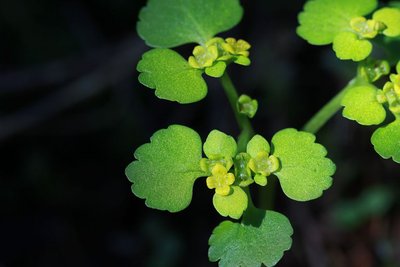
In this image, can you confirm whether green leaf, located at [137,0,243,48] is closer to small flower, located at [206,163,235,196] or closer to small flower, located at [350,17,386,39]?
small flower, located at [350,17,386,39]

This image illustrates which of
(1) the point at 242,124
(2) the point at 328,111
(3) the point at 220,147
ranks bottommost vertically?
(2) the point at 328,111

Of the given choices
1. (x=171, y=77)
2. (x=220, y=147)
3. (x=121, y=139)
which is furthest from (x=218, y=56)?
(x=121, y=139)

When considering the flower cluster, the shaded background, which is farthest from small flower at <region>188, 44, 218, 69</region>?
the shaded background

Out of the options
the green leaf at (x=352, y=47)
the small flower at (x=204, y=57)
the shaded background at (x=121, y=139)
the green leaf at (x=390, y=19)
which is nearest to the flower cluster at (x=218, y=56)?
the small flower at (x=204, y=57)

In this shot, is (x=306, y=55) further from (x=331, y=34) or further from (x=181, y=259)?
(x=331, y=34)

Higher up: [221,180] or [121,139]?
[221,180]

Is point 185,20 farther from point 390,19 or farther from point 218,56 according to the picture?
point 390,19

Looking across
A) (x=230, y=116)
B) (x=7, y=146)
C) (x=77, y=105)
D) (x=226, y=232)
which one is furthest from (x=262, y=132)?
(x=226, y=232)

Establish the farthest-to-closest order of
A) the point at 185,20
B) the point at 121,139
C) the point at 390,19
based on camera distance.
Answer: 1. the point at 121,139
2. the point at 185,20
3. the point at 390,19

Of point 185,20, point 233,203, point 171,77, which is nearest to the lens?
point 233,203
